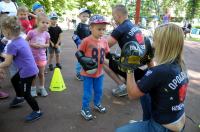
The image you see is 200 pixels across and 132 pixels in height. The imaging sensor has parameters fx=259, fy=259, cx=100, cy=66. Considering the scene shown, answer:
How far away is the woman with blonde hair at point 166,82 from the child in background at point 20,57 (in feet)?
6.40

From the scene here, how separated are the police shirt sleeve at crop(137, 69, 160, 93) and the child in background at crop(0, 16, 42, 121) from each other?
2.09m

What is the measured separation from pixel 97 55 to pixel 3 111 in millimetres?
1881

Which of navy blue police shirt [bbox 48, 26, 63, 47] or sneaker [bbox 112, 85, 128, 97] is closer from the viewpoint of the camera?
sneaker [bbox 112, 85, 128, 97]

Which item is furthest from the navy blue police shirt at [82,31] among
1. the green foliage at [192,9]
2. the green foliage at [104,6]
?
the green foliage at [192,9]

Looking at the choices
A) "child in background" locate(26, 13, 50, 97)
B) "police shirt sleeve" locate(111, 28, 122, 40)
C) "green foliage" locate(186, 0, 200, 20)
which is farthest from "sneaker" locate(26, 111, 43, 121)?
"green foliage" locate(186, 0, 200, 20)

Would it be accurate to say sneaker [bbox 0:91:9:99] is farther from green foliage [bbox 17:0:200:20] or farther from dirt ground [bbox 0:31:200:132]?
green foliage [bbox 17:0:200:20]

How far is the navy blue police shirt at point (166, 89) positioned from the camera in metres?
2.40

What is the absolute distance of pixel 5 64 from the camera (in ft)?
12.0

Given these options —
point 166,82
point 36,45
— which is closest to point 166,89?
point 166,82

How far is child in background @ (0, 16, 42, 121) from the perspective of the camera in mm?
3711

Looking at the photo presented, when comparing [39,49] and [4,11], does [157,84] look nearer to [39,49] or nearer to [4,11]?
[39,49]

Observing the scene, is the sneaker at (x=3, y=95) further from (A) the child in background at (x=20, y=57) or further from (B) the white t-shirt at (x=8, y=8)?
(B) the white t-shirt at (x=8, y=8)

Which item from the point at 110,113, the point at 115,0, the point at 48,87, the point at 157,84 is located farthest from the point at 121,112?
the point at 115,0

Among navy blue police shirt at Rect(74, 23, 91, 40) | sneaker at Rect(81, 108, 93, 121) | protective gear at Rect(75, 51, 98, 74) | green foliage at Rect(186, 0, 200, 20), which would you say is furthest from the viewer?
green foliage at Rect(186, 0, 200, 20)
